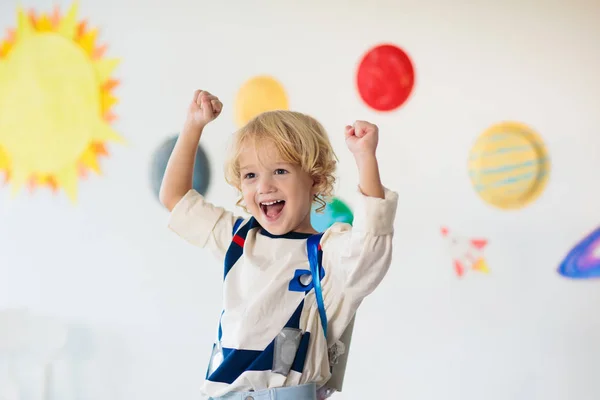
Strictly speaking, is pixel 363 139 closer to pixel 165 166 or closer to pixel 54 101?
pixel 165 166

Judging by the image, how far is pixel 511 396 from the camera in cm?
190

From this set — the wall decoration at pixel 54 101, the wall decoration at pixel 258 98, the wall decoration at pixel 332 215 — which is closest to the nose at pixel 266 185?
the wall decoration at pixel 332 215

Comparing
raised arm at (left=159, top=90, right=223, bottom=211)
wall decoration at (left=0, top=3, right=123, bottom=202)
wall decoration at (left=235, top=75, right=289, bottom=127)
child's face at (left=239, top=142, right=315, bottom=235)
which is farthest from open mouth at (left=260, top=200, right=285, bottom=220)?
wall decoration at (left=0, top=3, right=123, bottom=202)

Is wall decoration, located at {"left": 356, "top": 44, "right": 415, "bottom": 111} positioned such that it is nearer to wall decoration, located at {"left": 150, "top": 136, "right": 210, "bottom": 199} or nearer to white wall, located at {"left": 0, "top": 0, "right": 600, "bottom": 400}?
white wall, located at {"left": 0, "top": 0, "right": 600, "bottom": 400}

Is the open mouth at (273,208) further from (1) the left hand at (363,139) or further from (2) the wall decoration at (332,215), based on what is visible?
(2) the wall decoration at (332,215)

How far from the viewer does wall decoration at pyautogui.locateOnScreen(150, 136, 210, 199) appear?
2.19 m

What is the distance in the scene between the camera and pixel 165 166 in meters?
2.25

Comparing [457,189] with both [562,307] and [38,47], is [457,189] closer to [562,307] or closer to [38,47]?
[562,307]

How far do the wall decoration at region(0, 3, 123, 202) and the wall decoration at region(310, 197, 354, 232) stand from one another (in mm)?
734

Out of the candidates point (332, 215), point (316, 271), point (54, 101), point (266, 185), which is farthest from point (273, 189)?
point (54, 101)

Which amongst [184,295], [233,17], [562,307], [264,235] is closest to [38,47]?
[233,17]

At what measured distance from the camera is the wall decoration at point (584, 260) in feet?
6.07

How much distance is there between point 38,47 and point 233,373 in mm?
1759

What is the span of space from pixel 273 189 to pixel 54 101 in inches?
61.1
